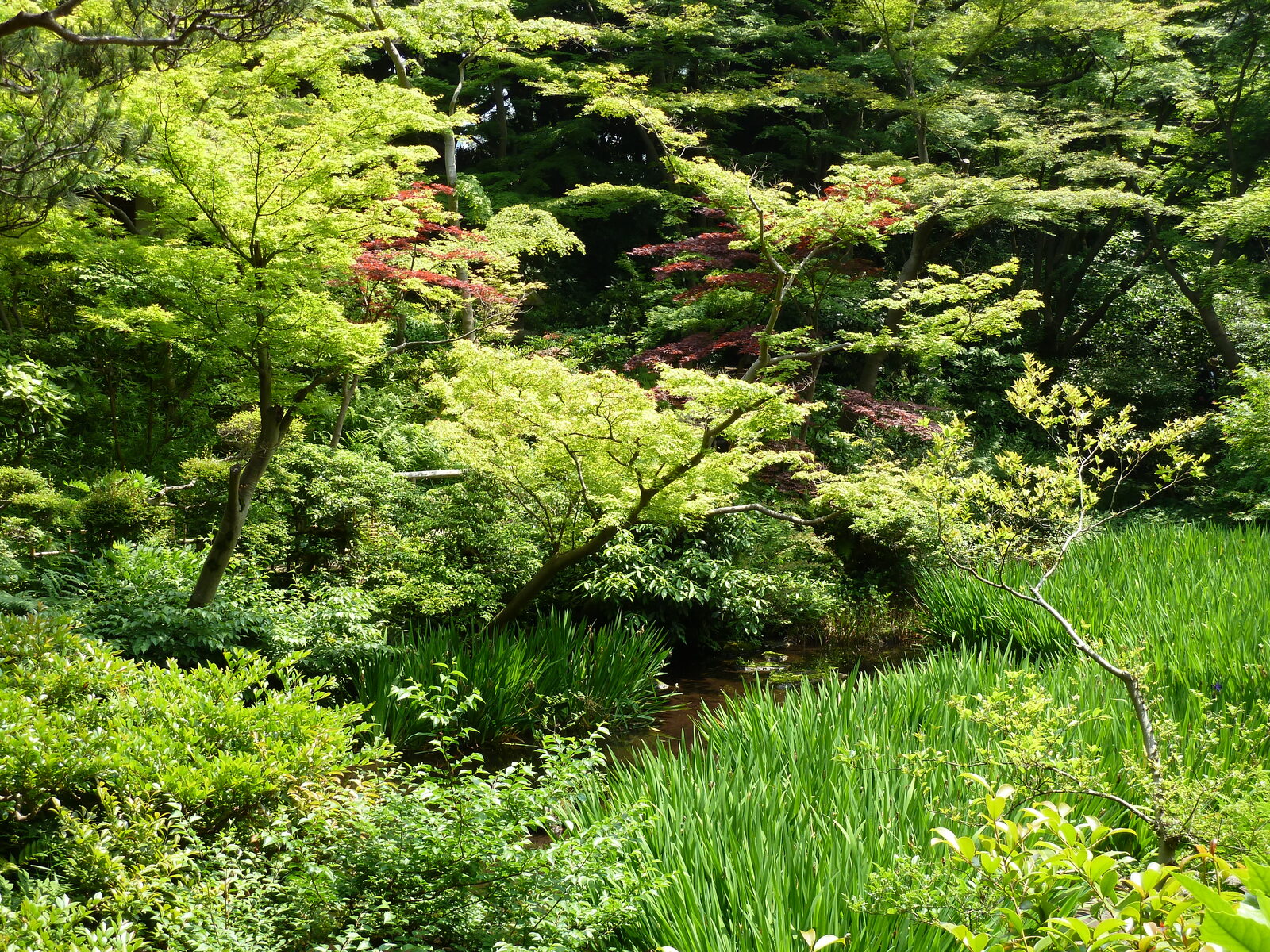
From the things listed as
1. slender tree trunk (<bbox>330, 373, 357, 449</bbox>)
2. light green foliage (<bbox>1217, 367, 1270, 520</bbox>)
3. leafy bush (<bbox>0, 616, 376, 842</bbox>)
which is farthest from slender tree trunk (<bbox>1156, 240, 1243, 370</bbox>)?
leafy bush (<bbox>0, 616, 376, 842</bbox>)

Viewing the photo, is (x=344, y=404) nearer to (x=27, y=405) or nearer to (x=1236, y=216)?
(x=27, y=405)

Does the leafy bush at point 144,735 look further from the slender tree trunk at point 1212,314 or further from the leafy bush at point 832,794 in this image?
the slender tree trunk at point 1212,314

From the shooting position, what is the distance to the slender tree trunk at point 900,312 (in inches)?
445

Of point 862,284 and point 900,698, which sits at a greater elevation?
point 862,284

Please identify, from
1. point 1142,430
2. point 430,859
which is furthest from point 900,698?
point 1142,430

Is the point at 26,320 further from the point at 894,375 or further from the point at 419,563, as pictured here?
the point at 894,375

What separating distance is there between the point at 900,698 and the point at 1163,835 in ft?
6.63

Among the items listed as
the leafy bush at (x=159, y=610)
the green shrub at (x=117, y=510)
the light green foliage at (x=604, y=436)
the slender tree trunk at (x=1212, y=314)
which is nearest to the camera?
the leafy bush at (x=159, y=610)

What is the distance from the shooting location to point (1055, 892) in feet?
8.16

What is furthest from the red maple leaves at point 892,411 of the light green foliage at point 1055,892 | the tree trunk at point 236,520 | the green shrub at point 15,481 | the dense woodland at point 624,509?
the green shrub at point 15,481

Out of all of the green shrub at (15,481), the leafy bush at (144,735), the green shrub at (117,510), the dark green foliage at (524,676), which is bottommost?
the dark green foliage at (524,676)

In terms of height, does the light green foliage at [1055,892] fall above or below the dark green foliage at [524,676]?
above

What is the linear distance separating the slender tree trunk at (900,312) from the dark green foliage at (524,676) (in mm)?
6240

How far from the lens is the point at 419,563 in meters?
6.45
